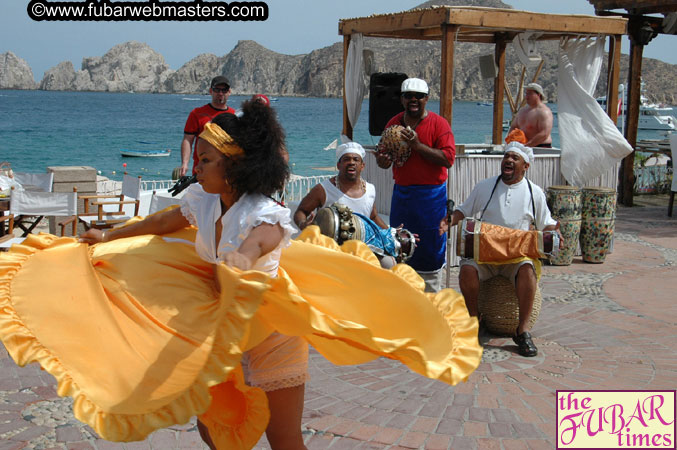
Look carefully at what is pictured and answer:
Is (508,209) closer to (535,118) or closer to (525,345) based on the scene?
(525,345)

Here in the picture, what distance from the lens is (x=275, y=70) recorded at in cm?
16712

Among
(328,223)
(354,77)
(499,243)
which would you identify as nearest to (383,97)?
(354,77)

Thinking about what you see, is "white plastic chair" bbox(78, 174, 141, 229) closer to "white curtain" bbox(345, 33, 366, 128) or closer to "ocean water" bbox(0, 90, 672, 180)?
"white curtain" bbox(345, 33, 366, 128)

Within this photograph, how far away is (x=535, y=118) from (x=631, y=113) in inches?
197

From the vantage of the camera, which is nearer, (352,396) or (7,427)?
(7,427)

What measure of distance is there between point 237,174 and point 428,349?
108cm

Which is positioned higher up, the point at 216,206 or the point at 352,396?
the point at 216,206

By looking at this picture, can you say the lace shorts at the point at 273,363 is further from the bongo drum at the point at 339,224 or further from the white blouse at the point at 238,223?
the bongo drum at the point at 339,224

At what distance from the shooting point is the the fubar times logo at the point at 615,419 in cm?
379

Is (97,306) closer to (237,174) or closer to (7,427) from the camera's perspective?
(237,174)

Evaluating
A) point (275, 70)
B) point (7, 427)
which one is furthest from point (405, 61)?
point (7, 427)

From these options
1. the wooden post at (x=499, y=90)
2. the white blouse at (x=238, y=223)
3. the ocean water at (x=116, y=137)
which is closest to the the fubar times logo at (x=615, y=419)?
the white blouse at (x=238, y=223)

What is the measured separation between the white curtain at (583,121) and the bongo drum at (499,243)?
13.9ft

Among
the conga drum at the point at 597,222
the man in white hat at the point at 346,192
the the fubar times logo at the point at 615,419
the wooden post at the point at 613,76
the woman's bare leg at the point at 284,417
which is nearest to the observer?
the woman's bare leg at the point at 284,417
